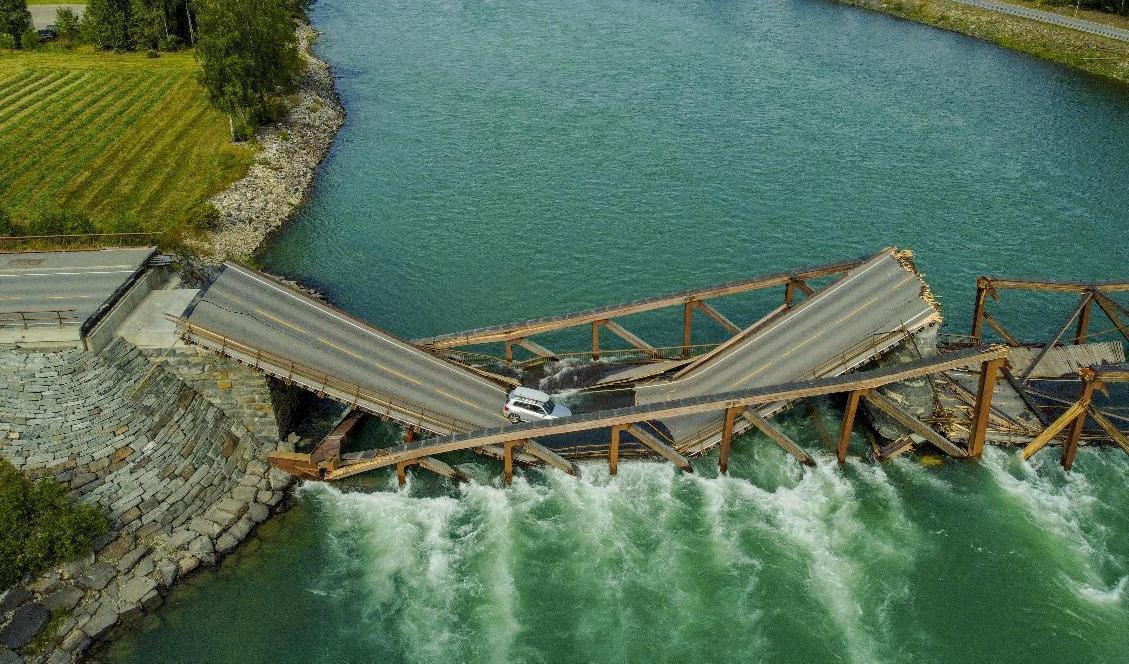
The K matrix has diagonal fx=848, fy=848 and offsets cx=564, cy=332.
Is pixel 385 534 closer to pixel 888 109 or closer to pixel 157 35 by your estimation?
pixel 888 109

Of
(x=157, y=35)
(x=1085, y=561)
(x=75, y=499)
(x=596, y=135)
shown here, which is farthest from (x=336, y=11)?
(x=1085, y=561)

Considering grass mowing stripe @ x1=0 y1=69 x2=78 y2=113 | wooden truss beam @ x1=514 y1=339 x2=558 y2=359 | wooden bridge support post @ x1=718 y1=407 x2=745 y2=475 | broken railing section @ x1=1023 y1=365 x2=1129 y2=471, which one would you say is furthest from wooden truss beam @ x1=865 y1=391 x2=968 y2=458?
grass mowing stripe @ x1=0 y1=69 x2=78 y2=113

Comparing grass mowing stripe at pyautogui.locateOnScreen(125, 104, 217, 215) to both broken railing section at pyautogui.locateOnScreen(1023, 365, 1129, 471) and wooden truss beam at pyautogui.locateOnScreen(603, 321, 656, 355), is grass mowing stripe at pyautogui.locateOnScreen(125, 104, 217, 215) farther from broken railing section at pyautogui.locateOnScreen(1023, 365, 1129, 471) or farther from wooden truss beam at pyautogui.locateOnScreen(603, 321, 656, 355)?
broken railing section at pyautogui.locateOnScreen(1023, 365, 1129, 471)

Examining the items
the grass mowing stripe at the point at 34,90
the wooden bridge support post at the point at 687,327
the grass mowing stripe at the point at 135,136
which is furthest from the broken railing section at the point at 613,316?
the grass mowing stripe at the point at 34,90

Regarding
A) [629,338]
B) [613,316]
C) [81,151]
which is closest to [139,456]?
[613,316]

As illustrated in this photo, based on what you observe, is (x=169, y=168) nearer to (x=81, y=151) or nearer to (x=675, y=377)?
(x=81, y=151)

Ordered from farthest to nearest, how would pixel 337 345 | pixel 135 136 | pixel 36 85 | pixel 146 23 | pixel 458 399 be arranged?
pixel 146 23
pixel 36 85
pixel 135 136
pixel 458 399
pixel 337 345
